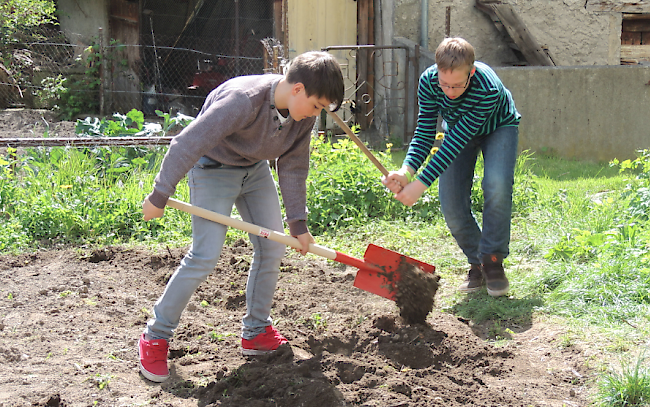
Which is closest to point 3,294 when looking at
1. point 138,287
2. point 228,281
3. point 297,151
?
point 138,287

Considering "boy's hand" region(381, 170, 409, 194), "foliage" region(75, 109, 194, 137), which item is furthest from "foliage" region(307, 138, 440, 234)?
"foliage" region(75, 109, 194, 137)

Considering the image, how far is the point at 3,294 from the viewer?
3688 millimetres

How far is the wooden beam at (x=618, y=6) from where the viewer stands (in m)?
9.05

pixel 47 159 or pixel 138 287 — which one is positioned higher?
pixel 47 159

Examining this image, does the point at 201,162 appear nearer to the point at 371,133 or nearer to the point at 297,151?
the point at 297,151

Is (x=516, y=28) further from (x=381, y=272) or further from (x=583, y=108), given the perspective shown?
(x=381, y=272)

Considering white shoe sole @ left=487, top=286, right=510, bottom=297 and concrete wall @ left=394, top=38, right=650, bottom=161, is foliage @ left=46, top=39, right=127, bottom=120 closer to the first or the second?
concrete wall @ left=394, top=38, right=650, bottom=161

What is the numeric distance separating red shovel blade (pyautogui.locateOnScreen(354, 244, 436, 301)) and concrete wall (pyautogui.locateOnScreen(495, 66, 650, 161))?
549 centimetres

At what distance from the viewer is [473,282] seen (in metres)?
3.76

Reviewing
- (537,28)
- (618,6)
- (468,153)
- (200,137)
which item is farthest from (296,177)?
(618,6)

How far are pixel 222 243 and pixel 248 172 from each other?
357mm

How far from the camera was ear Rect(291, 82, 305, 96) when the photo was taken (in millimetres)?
2516

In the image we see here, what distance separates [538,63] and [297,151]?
7311 mm

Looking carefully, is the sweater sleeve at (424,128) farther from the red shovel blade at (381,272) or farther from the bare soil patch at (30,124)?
the bare soil patch at (30,124)
